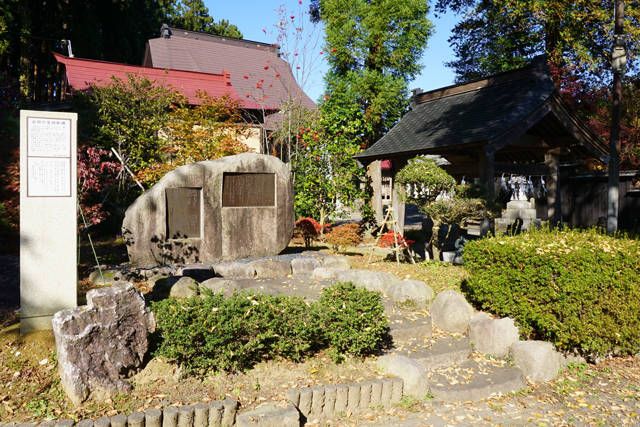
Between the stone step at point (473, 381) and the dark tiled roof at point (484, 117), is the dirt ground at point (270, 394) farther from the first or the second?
the dark tiled roof at point (484, 117)

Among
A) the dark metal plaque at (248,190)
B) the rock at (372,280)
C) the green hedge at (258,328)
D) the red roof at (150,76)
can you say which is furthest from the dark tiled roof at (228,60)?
the green hedge at (258,328)

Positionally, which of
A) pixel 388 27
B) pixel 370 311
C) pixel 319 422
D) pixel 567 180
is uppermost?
pixel 388 27

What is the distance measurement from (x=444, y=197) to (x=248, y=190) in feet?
14.5

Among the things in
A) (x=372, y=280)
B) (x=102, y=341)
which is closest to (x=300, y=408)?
(x=102, y=341)

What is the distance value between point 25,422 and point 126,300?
1.31 metres

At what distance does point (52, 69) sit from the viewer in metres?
24.4

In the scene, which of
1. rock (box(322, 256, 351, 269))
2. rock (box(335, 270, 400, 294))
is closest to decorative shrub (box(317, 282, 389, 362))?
rock (box(335, 270, 400, 294))

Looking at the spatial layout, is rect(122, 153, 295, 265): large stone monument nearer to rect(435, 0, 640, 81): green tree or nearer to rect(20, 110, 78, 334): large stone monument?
rect(20, 110, 78, 334): large stone monument

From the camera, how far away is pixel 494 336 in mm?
6117

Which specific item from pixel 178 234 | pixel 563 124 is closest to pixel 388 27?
pixel 563 124

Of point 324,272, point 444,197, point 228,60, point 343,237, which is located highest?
point 228,60

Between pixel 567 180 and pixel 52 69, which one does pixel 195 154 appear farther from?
pixel 52 69

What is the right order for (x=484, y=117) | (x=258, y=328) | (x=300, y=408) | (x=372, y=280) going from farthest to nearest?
(x=484, y=117) → (x=372, y=280) → (x=258, y=328) → (x=300, y=408)

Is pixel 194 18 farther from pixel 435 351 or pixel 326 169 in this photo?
pixel 435 351
